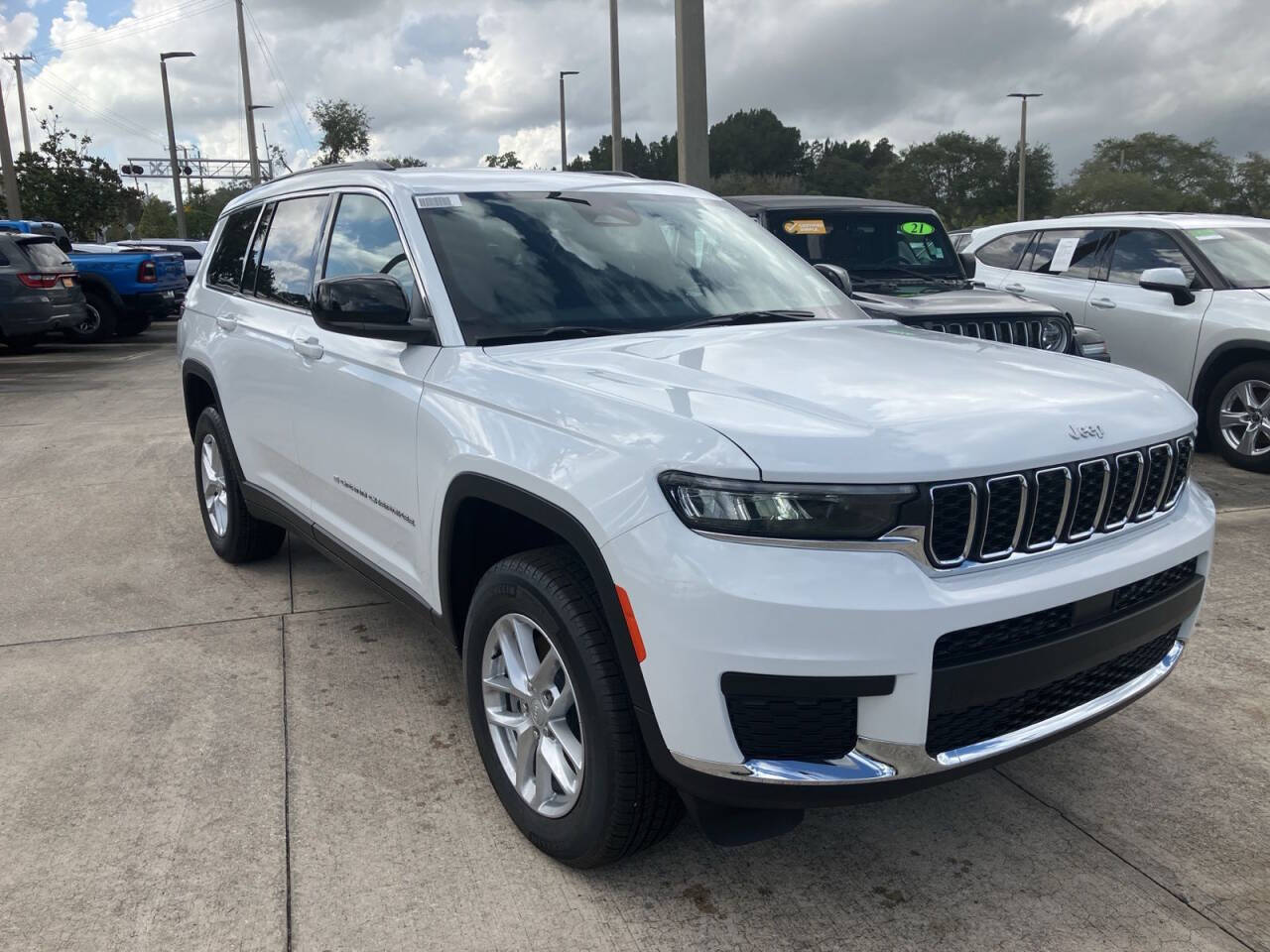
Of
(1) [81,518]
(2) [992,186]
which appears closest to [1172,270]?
(1) [81,518]

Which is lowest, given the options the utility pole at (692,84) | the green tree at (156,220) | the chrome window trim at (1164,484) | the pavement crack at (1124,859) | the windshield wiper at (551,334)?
the pavement crack at (1124,859)

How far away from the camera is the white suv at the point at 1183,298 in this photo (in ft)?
24.4

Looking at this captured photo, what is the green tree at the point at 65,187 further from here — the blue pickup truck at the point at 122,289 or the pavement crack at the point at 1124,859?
the pavement crack at the point at 1124,859

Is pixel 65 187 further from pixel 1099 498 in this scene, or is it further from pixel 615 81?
pixel 1099 498

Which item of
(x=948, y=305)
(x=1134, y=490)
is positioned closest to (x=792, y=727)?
(x=1134, y=490)

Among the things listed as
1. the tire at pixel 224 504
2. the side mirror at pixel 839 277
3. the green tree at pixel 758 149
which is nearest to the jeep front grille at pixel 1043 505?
the side mirror at pixel 839 277

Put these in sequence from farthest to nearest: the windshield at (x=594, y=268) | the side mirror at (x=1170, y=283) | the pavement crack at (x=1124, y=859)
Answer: the side mirror at (x=1170, y=283) → the windshield at (x=594, y=268) → the pavement crack at (x=1124, y=859)

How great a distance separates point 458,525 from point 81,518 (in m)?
4.44

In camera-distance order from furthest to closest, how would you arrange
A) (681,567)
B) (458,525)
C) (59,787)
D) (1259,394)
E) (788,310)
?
(1259,394)
(788,310)
(59,787)
(458,525)
(681,567)

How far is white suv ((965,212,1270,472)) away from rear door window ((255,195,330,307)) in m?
6.02

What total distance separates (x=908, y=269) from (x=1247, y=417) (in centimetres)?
258

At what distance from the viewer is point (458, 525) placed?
302cm

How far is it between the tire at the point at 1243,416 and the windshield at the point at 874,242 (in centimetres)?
205

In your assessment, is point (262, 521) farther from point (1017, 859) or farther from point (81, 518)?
point (1017, 859)
